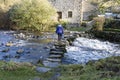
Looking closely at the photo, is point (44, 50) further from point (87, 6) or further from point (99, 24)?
point (87, 6)

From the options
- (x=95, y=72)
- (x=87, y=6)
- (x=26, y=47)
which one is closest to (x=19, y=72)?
(x=95, y=72)

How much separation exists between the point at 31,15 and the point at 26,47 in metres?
13.2

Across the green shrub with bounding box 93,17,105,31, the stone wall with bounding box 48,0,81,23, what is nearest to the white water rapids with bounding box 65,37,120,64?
the green shrub with bounding box 93,17,105,31

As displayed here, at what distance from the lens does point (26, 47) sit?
2669cm

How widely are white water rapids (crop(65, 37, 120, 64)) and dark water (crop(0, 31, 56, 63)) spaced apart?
2.07m

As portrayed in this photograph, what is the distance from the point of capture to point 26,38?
32219 mm

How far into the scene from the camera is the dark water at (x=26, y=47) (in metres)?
21.8

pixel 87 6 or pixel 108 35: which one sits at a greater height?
pixel 87 6

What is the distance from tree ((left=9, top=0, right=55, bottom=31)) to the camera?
39.2 meters

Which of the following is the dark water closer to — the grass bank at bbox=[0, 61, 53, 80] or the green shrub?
the grass bank at bbox=[0, 61, 53, 80]

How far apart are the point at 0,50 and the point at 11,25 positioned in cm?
1677

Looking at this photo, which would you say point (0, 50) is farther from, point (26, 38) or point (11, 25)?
point (11, 25)

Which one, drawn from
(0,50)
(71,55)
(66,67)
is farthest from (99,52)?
(66,67)

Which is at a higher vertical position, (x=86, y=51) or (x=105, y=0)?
(x=105, y=0)
